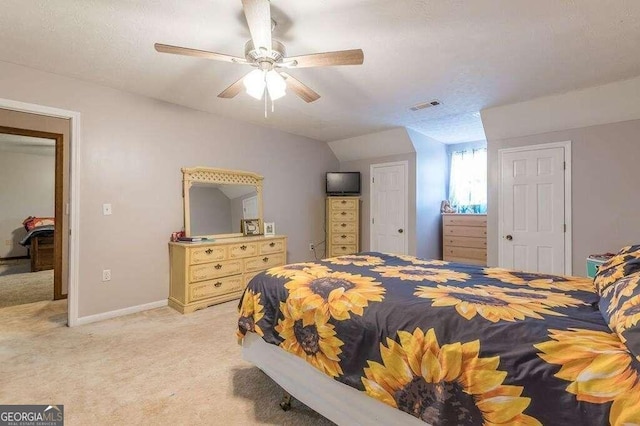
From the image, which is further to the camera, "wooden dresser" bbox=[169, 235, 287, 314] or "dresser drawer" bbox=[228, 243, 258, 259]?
"dresser drawer" bbox=[228, 243, 258, 259]

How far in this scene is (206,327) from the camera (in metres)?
2.87

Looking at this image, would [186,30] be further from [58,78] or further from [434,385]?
[434,385]

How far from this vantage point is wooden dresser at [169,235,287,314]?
3291 millimetres

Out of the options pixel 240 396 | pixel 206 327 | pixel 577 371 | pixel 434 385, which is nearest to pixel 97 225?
pixel 206 327

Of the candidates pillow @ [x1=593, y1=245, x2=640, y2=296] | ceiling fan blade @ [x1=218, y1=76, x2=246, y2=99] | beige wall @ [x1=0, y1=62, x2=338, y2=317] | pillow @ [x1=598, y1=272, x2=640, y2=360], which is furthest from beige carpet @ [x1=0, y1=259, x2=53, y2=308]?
pillow @ [x1=593, y1=245, x2=640, y2=296]

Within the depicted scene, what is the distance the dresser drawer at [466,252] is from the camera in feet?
15.7

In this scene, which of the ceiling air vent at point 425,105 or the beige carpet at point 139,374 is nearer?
the beige carpet at point 139,374

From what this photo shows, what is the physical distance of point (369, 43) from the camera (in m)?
2.22

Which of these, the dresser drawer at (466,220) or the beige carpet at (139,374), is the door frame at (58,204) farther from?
the dresser drawer at (466,220)

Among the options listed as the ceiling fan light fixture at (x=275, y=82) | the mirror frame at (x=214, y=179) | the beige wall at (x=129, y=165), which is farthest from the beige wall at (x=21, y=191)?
the ceiling fan light fixture at (x=275, y=82)

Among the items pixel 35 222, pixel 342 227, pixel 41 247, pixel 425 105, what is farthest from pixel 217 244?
pixel 35 222

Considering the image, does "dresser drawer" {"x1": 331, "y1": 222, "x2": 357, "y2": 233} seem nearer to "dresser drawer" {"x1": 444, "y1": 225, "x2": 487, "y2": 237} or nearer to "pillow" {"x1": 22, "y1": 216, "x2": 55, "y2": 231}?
"dresser drawer" {"x1": 444, "y1": 225, "x2": 487, "y2": 237}

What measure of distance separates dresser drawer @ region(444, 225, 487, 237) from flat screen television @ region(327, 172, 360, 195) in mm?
1745

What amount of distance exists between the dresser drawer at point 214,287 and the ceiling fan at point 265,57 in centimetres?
217
